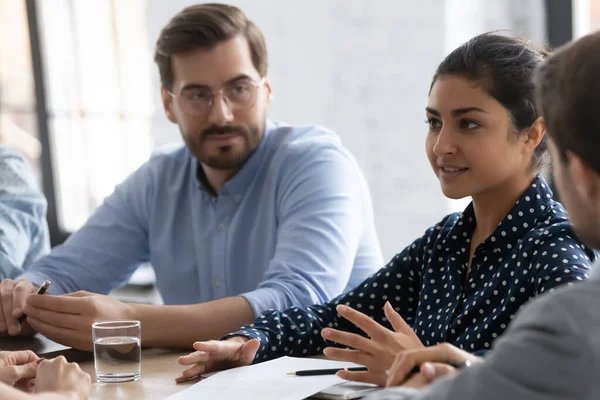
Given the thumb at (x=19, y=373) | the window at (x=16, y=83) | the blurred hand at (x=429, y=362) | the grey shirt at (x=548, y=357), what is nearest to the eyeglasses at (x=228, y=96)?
the thumb at (x=19, y=373)

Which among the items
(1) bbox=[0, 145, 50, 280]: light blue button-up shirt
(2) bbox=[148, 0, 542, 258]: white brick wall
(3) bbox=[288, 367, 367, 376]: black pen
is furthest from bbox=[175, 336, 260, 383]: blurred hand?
(2) bbox=[148, 0, 542, 258]: white brick wall

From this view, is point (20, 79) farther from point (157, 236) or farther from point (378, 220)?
point (157, 236)

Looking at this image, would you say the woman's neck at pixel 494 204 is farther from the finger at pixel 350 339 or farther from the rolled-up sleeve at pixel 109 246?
the rolled-up sleeve at pixel 109 246

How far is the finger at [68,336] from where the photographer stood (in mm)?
1671

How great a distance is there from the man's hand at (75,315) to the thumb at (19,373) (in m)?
0.23

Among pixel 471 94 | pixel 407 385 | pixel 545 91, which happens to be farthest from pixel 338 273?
pixel 545 91

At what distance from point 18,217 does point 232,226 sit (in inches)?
23.1

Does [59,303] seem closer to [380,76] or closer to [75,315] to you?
[75,315]

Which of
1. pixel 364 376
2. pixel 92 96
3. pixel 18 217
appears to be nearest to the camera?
pixel 364 376

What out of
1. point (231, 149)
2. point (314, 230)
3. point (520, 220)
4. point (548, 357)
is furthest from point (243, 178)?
point (548, 357)

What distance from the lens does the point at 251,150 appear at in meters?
2.23

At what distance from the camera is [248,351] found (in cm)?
151

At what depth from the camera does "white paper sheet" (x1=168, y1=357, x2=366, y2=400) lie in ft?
4.16

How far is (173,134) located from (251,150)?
1.64 m
